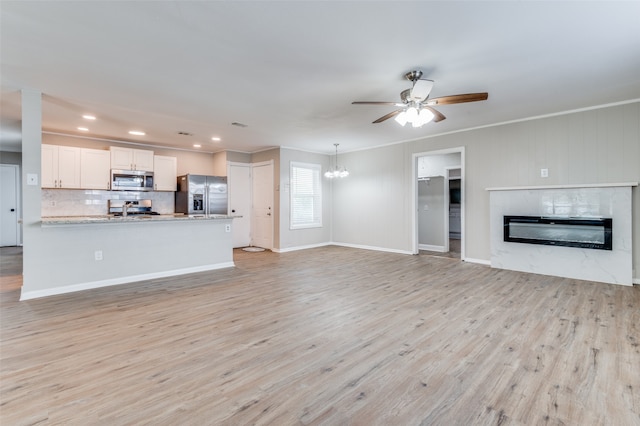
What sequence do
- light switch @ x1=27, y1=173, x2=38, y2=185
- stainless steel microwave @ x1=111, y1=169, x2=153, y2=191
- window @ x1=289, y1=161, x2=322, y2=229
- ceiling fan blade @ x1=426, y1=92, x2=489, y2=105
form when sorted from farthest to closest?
window @ x1=289, y1=161, x2=322, y2=229, stainless steel microwave @ x1=111, y1=169, x2=153, y2=191, light switch @ x1=27, y1=173, x2=38, y2=185, ceiling fan blade @ x1=426, y1=92, x2=489, y2=105

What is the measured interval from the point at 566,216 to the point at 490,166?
57.4 inches

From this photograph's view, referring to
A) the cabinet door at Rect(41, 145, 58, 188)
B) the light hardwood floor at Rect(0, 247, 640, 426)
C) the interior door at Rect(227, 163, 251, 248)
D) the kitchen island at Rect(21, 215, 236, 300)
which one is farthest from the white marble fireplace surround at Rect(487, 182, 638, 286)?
the cabinet door at Rect(41, 145, 58, 188)

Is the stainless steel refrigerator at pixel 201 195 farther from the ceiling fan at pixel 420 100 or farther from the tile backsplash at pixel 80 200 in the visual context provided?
the ceiling fan at pixel 420 100

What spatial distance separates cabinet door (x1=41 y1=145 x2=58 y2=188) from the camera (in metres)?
5.73

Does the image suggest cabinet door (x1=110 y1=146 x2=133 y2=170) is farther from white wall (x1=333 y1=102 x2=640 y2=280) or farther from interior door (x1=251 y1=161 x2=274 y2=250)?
white wall (x1=333 y1=102 x2=640 y2=280)

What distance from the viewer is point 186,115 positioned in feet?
16.0

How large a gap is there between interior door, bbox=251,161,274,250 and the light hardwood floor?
3.60 metres

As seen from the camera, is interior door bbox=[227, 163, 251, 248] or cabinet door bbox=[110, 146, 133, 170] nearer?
cabinet door bbox=[110, 146, 133, 170]

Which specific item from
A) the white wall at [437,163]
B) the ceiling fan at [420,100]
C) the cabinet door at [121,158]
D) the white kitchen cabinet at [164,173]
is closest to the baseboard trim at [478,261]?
the white wall at [437,163]

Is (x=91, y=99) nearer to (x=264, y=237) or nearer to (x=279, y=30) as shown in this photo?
(x=279, y=30)

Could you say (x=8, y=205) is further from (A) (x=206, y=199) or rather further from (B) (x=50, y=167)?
(A) (x=206, y=199)

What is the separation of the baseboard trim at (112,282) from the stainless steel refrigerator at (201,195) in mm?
2246

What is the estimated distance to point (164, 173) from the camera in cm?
722

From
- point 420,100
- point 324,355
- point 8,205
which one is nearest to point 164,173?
point 8,205
